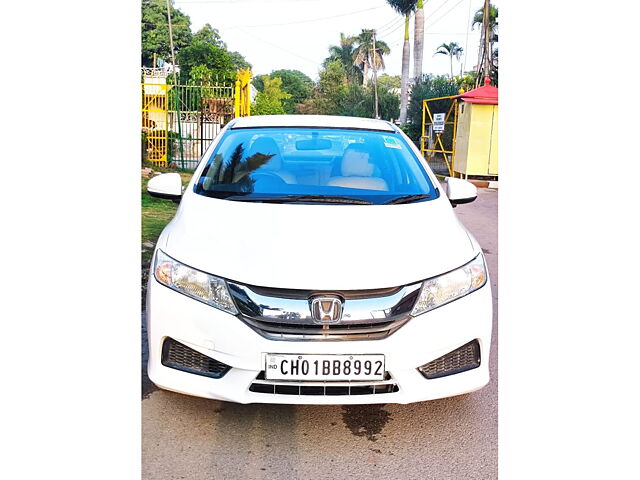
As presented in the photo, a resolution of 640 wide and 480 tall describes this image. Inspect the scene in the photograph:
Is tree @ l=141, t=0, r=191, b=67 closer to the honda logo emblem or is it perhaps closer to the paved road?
the paved road

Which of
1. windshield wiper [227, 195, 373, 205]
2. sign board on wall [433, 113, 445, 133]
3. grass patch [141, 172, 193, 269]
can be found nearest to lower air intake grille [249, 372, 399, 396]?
windshield wiper [227, 195, 373, 205]

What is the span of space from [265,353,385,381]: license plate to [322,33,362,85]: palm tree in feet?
212

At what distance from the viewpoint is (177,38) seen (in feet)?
183

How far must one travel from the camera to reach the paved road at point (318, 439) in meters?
2.90

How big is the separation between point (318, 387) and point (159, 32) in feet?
187

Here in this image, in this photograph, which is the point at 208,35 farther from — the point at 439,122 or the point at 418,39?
the point at 439,122

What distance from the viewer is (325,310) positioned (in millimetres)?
2885

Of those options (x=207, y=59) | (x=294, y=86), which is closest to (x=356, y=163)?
(x=207, y=59)

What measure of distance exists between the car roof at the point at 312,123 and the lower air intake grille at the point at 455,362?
2.02 metres

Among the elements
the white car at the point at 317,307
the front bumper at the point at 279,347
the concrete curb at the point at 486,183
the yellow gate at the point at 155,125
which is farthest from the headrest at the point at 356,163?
the yellow gate at the point at 155,125
